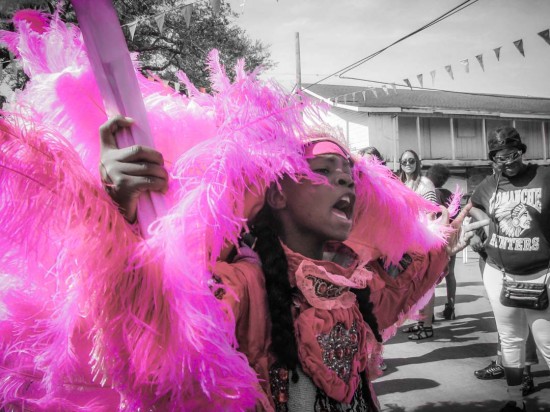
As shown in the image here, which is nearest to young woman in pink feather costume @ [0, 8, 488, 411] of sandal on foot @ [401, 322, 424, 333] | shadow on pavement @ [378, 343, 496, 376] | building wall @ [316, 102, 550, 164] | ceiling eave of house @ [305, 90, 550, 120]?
shadow on pavement @ [378, 343, 496, 376]

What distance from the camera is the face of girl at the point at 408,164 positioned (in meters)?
5.07

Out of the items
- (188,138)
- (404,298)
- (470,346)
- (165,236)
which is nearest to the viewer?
(165,236)

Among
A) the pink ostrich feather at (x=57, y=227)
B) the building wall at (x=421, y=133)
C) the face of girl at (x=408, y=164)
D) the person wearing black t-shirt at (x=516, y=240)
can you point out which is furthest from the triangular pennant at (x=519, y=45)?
the building wall at (x=421, y=133)

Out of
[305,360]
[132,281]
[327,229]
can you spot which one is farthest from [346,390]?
[132,281]

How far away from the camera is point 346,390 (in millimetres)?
1519

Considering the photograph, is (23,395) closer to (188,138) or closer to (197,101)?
(188,138)

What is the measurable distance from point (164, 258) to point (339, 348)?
2.58 ft

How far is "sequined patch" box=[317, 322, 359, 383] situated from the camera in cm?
151

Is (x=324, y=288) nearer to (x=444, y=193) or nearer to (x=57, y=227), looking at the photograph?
(x=57, y=227)

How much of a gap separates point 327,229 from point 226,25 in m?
13.6

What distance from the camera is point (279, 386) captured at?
1.45 m

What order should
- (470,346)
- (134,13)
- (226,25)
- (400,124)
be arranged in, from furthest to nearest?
(400,124) → (226,25) → (134,13) → (470,346)

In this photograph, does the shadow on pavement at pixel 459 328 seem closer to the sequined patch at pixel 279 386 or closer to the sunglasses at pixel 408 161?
the sunglasses at pixel 408 161

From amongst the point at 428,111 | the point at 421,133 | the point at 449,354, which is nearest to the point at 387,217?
the point at 449,354
